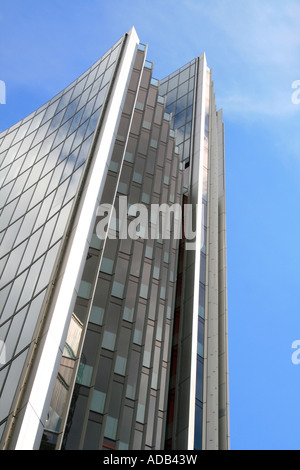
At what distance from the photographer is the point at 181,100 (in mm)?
66438

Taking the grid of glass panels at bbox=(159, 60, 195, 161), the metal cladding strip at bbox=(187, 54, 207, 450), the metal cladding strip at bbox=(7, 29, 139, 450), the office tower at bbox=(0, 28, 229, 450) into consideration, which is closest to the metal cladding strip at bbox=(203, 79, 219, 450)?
the office tower at bbox=(0, 28, 229, 450)

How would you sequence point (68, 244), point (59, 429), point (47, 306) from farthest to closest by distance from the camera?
point (68, 244) → point (47, 306) → point (59, 429)

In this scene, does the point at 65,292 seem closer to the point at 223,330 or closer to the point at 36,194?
the point at 36,194

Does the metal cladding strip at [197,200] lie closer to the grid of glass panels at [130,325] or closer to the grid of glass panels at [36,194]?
the grid of glass panels at [130,325]

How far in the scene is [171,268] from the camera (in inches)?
1686

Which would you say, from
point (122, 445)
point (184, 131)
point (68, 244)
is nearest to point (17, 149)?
point (184, 131)

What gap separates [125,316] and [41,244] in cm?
661

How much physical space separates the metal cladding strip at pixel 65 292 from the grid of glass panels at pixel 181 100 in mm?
15878

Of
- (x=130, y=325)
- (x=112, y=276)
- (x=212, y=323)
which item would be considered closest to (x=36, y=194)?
(x=112, y=276)

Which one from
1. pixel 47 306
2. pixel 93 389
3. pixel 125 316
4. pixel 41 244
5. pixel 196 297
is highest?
pixel 196 297

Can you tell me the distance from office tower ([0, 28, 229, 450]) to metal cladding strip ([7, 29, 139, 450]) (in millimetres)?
80

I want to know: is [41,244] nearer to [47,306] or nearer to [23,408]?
[47,306]

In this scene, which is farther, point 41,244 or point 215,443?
point 215,443

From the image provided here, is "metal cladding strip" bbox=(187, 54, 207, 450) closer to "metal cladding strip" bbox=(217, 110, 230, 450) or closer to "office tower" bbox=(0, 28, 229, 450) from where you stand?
"office tower" bbox=(0, 28, 229, 450)
